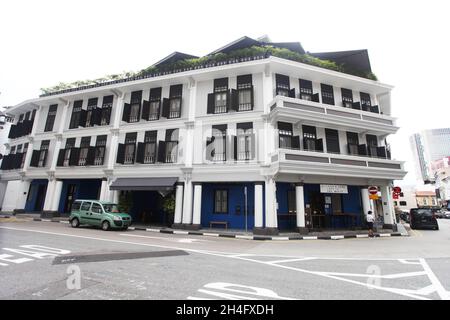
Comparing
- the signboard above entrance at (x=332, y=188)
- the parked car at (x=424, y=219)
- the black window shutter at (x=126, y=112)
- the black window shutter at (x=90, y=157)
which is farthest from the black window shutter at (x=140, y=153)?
the parked car at (x=424, y=219)

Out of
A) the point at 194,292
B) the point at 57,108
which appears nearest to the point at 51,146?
the point at 57,108

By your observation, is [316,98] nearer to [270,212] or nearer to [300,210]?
[300,210]

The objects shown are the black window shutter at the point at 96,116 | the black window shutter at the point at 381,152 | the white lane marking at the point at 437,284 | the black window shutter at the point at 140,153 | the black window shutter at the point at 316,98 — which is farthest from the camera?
the black window shutter at the point at 96,116

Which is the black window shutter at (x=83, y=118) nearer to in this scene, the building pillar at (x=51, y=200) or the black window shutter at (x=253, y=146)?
the building pillar at (x=51, y=200)

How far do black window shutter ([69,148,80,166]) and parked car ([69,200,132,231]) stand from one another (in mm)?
5556

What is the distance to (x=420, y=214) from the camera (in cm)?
2006

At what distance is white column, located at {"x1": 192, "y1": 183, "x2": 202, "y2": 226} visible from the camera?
15.0m

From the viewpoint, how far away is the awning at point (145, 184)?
50.2 ft

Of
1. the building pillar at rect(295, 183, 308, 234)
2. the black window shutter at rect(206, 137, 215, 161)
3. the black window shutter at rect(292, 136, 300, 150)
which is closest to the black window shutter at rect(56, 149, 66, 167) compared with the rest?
the black window shutter at rect(206, 137, 215, 161)

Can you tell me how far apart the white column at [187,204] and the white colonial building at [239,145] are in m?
0.07

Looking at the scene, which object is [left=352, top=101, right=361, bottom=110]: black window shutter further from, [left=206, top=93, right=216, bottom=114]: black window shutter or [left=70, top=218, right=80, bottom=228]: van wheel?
[left=70, top=218, right=80, bottom=228]: van wheel
